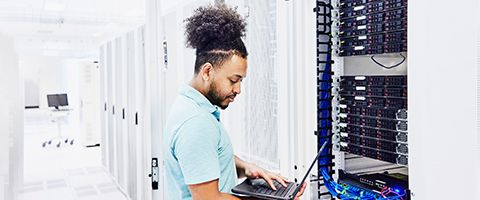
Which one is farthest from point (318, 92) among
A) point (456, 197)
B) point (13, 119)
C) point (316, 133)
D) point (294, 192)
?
point (13, 119)

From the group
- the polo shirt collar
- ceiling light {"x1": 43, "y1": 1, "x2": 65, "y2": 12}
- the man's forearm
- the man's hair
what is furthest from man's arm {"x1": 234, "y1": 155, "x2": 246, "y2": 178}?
ceiling light {"x1": 43, "y1": 1, "x2": 65, "y2": 12}

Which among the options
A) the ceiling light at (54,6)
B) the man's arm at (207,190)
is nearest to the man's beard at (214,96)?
the man's arm at (207,190)

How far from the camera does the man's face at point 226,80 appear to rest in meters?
1.16

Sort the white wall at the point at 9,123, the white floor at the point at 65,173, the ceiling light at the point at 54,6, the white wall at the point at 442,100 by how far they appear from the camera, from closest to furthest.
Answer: the white wall at the point at 442,100
the white wall at the point at 9,123
the white floor at the point at 65,173
the ceiling light at the point at 54,6

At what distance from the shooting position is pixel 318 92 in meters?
1.58

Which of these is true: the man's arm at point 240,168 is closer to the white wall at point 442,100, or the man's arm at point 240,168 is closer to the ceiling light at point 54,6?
the white wall at point 442,100

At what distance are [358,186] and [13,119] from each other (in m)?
3.00

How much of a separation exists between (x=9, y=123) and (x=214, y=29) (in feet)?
8.10

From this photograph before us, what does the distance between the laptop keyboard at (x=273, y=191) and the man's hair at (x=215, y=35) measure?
15.3 inches

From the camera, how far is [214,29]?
121 cm

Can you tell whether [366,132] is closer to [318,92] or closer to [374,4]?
[318,92]

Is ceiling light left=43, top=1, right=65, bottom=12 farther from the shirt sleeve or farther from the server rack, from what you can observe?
the shirt sleeve

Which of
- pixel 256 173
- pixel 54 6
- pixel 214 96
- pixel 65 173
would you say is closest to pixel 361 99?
pixel 256 173

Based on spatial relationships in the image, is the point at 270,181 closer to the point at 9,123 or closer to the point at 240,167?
the point at 240,167
